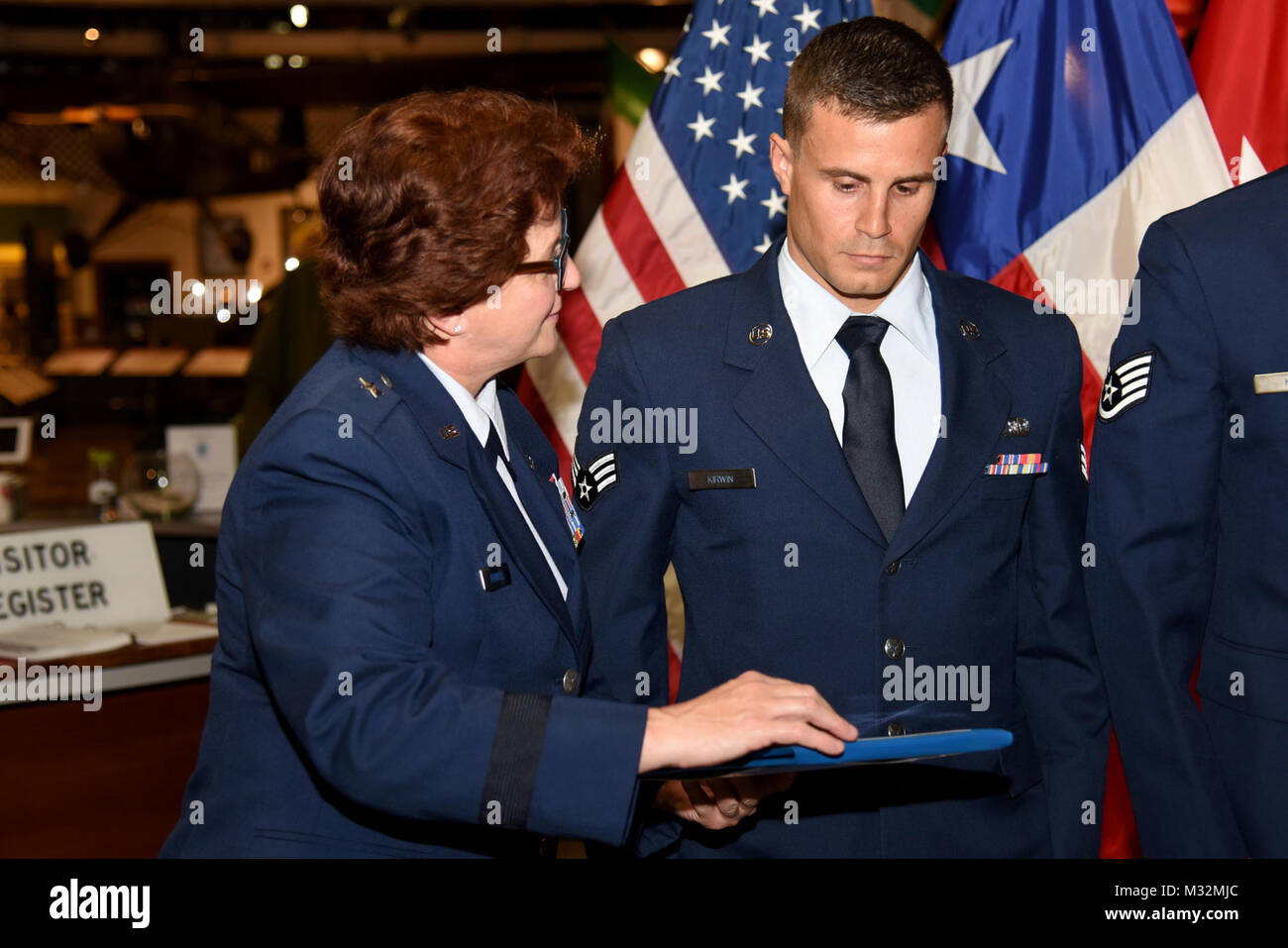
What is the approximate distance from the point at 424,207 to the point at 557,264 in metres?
0.21

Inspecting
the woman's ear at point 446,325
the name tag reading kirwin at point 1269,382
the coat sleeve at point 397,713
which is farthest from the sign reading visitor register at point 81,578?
the name tag reading kirwin at point 1269,382

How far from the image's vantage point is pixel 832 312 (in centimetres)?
178

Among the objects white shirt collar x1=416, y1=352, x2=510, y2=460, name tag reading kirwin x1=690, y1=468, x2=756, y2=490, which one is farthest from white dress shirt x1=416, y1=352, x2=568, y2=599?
name tag reading kirwin x1=690, y1=468, x2=756, y2=490

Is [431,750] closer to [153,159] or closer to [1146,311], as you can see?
[1146,311]

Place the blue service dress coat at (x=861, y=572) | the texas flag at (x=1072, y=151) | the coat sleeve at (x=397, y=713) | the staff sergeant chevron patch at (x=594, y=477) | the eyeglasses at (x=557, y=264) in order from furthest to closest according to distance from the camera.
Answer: the texas flag at (x=1072, y=151) < the staff sergeant chevron patch at (x=594, y=477) < the blue service dress coat at (x=861, y=572) < the eyeglasses at (x=557, y=264) < the coat sleeve at (x=397, y=713)

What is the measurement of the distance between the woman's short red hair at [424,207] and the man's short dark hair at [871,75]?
1.49 feet

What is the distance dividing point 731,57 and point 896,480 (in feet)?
4.54

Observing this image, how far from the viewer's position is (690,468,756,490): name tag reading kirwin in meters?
1.74

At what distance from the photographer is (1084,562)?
5.56 ft

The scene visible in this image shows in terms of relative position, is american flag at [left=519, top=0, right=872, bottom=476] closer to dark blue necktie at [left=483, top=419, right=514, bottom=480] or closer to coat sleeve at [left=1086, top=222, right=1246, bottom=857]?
dark blue necktie at [left=483, top=419, right=514, bottom=480]

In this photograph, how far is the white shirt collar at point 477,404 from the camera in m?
1.50

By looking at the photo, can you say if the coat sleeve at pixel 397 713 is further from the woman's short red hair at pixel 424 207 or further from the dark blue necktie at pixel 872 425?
the dark blue necktie at pixel 872 425

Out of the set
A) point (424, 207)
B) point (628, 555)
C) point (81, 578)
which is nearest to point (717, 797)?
point (628, 555)
